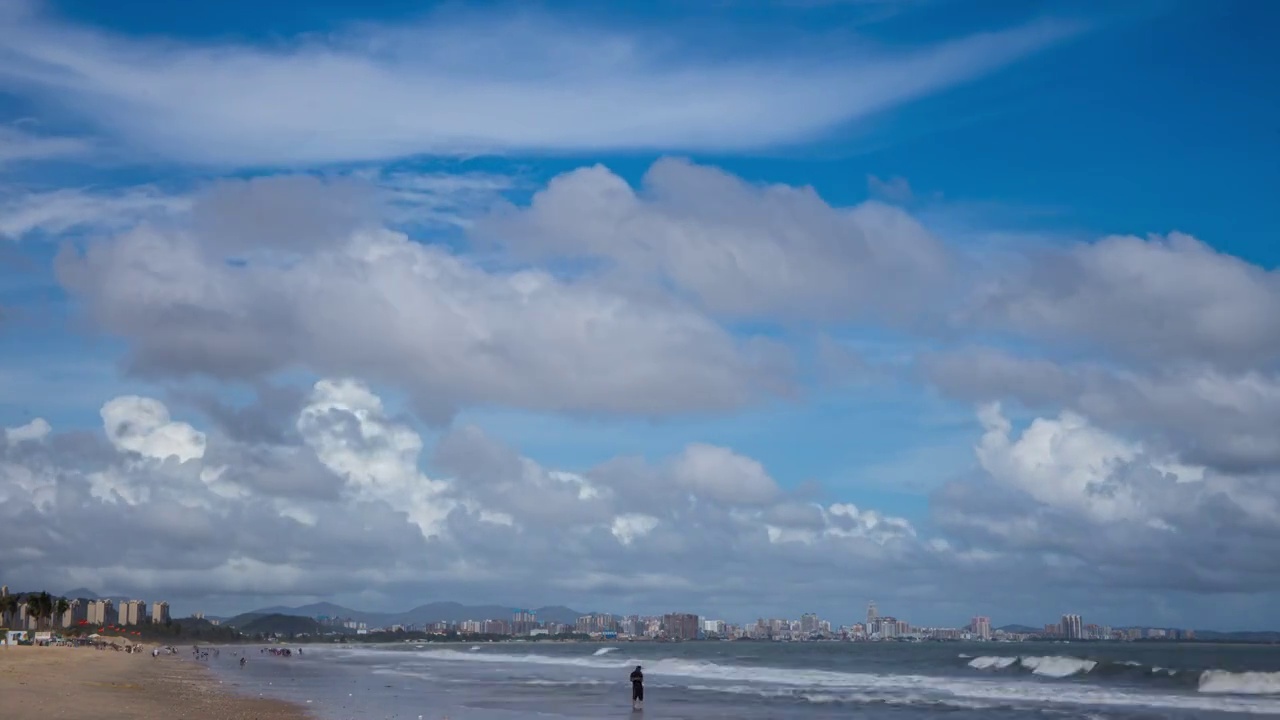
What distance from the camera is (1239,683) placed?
6069 cm

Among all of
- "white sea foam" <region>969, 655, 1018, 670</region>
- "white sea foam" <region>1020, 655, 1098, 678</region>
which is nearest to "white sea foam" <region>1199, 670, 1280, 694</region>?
"white sea foam" <region>1020, 655, 1098, 678</region>

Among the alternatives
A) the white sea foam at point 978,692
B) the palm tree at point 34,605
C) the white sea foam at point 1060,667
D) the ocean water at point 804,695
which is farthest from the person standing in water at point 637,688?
the palm tree at point 34,605

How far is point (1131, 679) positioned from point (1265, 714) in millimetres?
24863

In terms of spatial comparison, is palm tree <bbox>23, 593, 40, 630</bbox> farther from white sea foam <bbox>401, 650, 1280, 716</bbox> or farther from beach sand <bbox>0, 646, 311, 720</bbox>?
white sea foam <bbox>401, 650, 1280, 716</bbox>

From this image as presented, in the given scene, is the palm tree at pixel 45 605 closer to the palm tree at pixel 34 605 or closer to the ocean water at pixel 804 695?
the palm tree at pixel 34 605

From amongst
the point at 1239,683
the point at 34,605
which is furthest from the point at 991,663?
the point at 34,605

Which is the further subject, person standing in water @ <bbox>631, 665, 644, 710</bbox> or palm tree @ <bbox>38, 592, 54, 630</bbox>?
palm tree @ <bbox>38, 592, 54, 630</bbox>

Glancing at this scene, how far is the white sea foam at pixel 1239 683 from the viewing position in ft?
190

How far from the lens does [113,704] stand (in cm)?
3388

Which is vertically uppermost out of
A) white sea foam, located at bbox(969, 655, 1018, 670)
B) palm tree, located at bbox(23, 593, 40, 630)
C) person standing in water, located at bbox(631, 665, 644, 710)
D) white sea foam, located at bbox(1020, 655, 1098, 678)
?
person standing in water, located at bbox(631, 665, 644, 710)

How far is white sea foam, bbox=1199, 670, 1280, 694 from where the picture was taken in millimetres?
57812

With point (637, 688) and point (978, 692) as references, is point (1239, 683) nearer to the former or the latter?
point (978, 692)

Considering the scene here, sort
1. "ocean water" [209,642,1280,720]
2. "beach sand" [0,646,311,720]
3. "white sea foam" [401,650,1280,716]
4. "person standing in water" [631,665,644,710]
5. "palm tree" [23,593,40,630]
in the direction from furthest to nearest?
"palm tree" [23,593,40,630] → "white sea foam" [401,650,1280,716] → "person standing in water" [631,665,644,710] → "ocean water" [209,642,1280,720] → "beach sand" [0,646,311,720]

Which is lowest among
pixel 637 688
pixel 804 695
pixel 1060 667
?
pixel 1060 667
